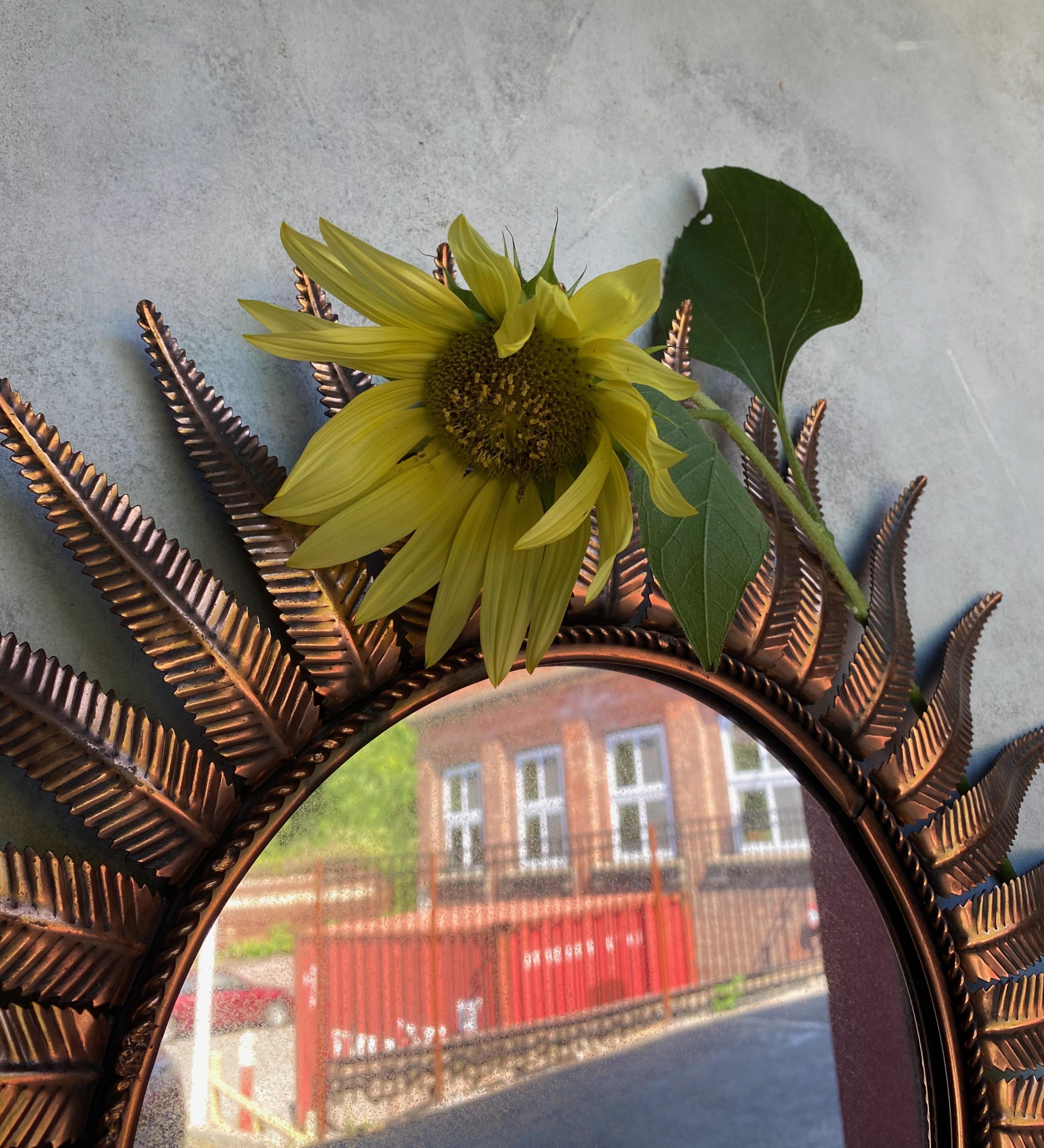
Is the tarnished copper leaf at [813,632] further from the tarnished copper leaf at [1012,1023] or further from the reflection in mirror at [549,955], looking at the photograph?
the tarnished copper leaf at [1012,1023]

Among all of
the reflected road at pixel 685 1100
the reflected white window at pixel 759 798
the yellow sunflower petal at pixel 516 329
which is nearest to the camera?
the yellow sunflower petal at pixel 516 329

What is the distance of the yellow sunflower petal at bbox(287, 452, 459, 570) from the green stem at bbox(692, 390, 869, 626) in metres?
0.12

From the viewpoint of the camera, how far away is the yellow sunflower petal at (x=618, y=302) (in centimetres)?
29

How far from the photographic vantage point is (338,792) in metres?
0.37

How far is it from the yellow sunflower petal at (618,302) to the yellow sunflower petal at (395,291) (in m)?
0.04

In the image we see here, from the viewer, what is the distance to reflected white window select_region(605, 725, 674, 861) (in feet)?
1.46

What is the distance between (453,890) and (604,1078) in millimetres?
117

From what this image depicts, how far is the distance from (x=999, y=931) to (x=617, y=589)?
0.97ft

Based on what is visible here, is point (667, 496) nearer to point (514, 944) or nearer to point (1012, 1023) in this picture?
point (514, 944)

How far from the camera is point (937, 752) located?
52 cm

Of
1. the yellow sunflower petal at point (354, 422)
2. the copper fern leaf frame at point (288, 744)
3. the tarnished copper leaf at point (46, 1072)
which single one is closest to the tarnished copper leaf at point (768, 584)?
the copper fern leaf frame at point (288, 744)

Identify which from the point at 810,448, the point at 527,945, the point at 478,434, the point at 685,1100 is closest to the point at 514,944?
the point at 527,945

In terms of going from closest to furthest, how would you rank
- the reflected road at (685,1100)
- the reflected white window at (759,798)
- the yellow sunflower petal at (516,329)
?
the yellow sunflower petal at (516,329) → the reflected road at (685,1100) → the reflected white window at (759,798)

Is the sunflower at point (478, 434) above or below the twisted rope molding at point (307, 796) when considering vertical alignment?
above
